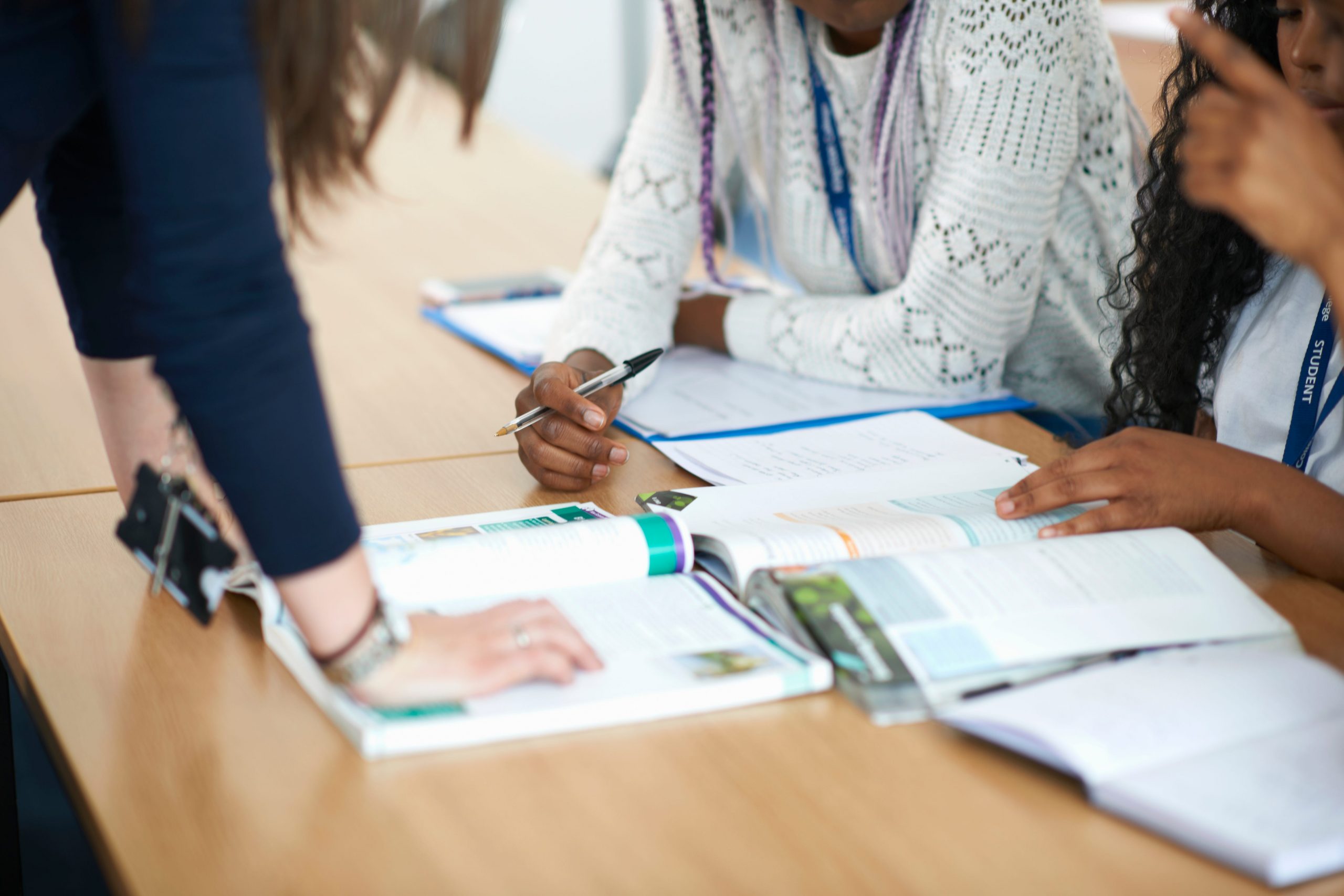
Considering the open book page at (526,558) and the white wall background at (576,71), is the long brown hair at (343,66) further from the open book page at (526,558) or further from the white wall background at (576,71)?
the white wall background at (576,71)

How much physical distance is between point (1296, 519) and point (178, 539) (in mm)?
798

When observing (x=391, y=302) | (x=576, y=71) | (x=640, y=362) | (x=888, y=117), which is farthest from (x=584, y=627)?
(x=576, y=71)

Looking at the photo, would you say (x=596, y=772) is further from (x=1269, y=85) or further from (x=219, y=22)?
(x=1269, y=85)

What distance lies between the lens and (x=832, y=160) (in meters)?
1.55

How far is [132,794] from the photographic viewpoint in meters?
0.71

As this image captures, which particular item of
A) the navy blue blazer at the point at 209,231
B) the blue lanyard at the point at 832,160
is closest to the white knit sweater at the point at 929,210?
the blue lanyard at the point at 832,160

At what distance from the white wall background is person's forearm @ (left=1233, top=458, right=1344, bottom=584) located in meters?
4.39

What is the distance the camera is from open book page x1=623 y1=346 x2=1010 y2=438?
1.33 metres

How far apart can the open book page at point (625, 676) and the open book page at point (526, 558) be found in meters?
0.01

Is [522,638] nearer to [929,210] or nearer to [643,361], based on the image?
[643,361]

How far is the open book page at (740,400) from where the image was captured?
1.33m

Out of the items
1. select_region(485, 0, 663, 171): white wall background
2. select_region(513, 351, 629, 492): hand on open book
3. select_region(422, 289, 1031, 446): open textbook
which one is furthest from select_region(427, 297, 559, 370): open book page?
select_region(485, 0, 663, 171): white wall background

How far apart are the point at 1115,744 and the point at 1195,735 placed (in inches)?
1.8

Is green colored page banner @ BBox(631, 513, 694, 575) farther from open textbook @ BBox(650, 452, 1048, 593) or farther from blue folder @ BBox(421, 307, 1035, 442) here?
blue folder @ BBox(421, 307, 1035, 442)
